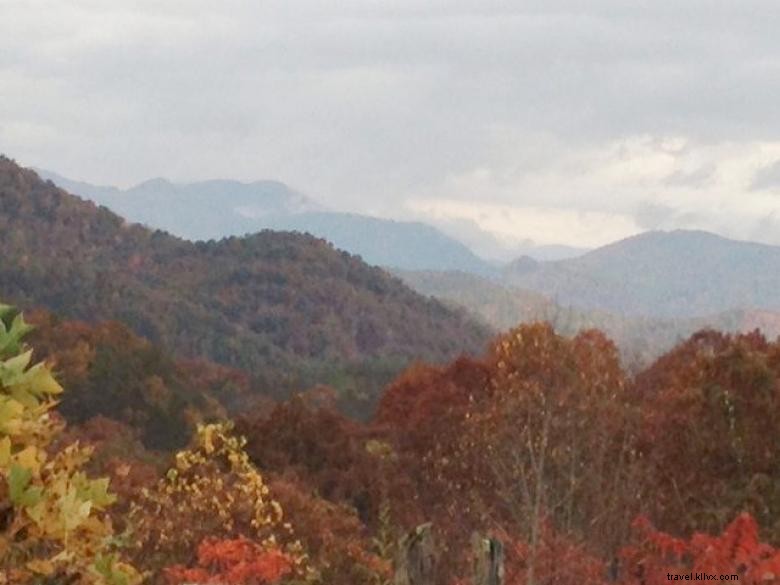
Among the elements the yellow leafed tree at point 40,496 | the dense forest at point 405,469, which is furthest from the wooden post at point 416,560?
the yellow leafed tree at point 40,496

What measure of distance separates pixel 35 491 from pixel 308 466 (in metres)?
24.0

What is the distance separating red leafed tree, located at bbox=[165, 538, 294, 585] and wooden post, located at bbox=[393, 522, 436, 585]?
5646mm

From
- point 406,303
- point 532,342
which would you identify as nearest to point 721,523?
point 532,342

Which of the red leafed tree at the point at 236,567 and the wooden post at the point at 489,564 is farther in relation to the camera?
the red leafed tree at the point at 236,567

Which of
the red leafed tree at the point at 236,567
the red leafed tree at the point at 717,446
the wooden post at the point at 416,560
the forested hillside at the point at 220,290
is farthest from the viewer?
the forested hillside at the point at 220,290

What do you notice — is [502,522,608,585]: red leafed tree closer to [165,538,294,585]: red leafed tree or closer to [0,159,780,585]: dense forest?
[0,159,780,585]: dense forest

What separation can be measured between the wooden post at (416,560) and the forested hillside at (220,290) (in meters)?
85.8

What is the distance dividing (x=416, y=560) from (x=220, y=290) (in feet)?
418

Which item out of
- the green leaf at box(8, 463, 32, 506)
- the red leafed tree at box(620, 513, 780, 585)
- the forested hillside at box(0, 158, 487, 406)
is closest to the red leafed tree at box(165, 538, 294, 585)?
the red leafed tree at box(620, 513, 780, 585)

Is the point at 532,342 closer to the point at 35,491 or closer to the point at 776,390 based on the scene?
the point at 776,390

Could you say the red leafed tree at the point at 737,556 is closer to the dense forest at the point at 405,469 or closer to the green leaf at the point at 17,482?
the dense forest at the point at 405,469

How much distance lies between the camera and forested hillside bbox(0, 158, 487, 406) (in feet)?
339

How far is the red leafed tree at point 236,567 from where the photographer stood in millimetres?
9680

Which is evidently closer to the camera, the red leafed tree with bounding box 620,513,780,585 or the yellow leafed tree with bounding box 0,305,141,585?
the yellow leafed tree with bounding box 0,305,141,585
